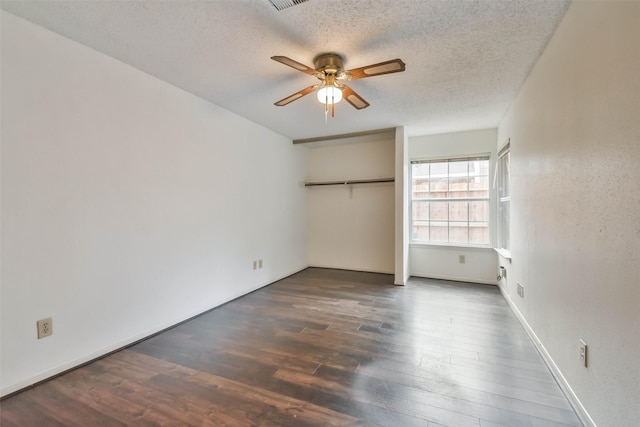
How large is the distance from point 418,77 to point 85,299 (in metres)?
3.39

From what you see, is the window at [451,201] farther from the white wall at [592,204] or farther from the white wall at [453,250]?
the white wall at [592,204]

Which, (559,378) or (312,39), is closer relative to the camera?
(559,378)

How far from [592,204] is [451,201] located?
10.7ft

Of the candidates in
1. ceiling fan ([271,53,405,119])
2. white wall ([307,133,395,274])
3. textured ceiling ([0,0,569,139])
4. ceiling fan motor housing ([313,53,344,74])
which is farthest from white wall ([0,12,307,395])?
white wall ([307,133,395,274])

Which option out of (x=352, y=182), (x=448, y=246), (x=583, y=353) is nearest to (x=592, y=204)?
(x=583, y=353)

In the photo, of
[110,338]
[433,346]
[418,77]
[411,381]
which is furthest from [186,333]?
[418,77]

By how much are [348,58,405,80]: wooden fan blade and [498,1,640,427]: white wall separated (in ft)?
3.29

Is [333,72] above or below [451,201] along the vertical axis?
above

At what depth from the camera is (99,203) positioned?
225 cm

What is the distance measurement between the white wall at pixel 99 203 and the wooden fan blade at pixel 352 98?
1703 mm

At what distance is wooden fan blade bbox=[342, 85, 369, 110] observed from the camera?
7.93 ft

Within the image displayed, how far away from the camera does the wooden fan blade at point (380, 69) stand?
190cm

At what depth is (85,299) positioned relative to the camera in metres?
2.15

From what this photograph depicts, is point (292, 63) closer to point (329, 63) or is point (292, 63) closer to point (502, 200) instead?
point (329, 63)
